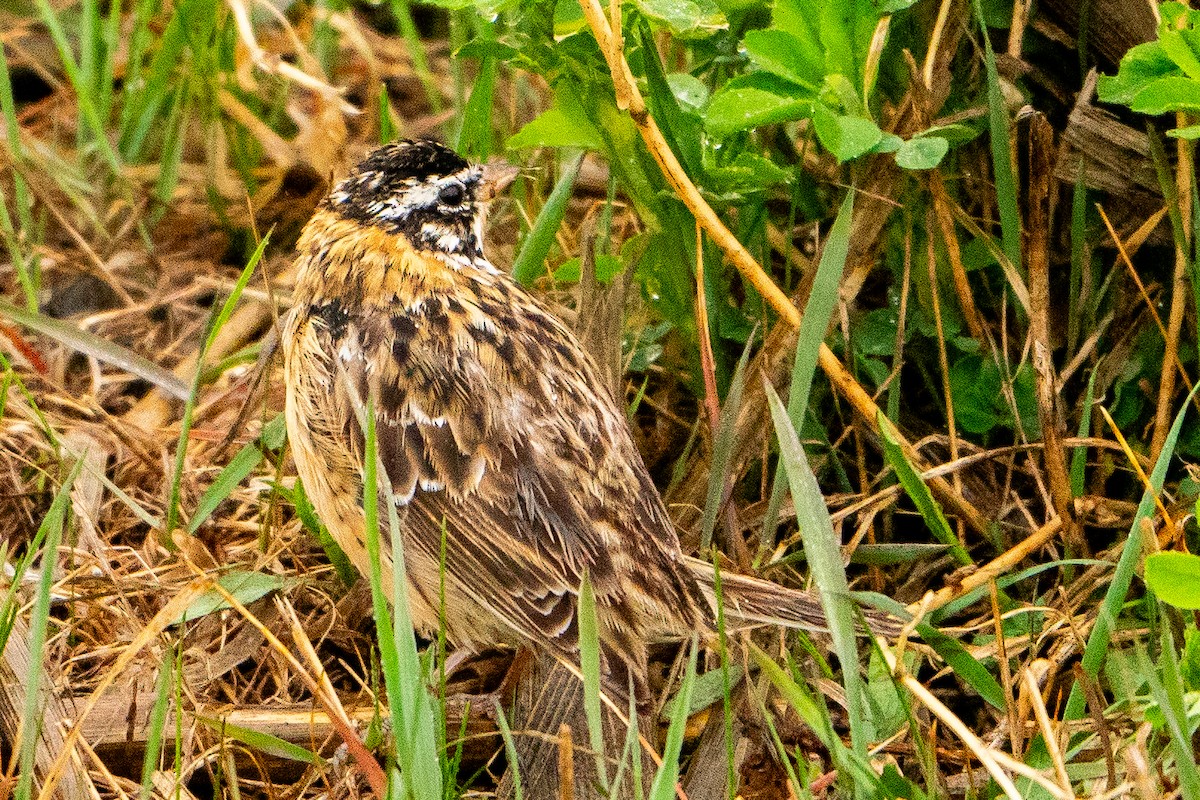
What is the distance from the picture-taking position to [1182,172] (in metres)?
3.89

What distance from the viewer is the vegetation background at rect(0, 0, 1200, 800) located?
132 inches

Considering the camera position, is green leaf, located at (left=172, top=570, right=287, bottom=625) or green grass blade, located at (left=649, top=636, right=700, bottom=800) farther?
green leaf, located at (left=172, top=570, right=287, bottom=625)

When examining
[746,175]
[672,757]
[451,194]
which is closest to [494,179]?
[451,194]

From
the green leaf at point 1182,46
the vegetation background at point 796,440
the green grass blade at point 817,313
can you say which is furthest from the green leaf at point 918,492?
the green leaf at point 1182,46

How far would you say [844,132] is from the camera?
3613 mm

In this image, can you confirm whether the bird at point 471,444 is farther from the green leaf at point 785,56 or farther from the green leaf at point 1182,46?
the green leaf at point 1182,46

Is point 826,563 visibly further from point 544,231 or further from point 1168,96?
point 544,231

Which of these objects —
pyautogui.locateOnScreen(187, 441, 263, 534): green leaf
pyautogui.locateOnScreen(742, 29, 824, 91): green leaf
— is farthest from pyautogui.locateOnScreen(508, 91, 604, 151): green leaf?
pyautogui.locateOnScreen(187, 441, 263, 534): green leaf

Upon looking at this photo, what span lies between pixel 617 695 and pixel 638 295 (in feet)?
5.18

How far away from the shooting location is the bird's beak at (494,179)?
14.4ft

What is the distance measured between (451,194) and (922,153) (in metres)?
1.35

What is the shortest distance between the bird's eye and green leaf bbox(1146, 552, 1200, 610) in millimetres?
2118

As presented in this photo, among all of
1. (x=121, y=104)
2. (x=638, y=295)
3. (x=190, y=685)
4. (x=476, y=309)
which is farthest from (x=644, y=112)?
(x=121, y=104)

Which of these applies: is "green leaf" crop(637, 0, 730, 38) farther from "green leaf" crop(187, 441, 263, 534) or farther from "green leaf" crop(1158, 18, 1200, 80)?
"green leaf" crop(187, 441, 263, 534)
